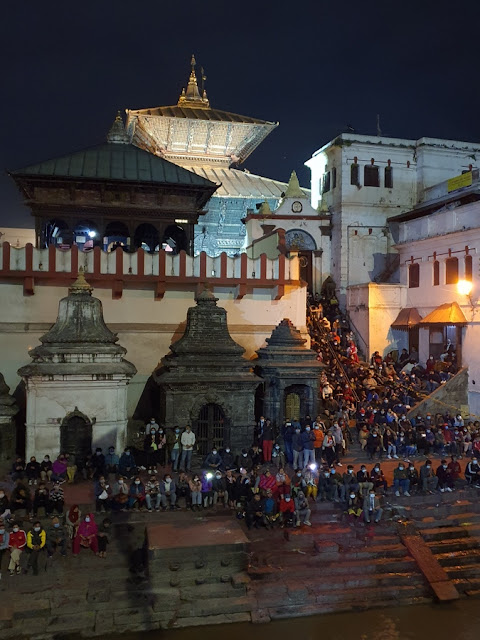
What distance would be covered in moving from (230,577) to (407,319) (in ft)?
62.1

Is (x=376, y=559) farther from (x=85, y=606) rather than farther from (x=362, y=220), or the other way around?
(x=362, y=220)

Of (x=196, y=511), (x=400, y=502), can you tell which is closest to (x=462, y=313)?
(x=400, y=502)

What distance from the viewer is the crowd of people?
12961 mm

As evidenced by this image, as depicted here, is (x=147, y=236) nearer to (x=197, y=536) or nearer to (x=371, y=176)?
(x=371, y=176)

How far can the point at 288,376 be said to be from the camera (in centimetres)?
1906

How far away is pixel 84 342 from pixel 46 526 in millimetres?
5644

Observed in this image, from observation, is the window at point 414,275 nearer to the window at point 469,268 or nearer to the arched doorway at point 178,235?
the window at point 469,268

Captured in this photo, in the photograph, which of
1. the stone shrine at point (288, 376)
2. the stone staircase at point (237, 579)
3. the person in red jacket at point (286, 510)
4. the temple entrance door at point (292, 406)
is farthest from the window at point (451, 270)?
the person in red jacket at point (286, 510)

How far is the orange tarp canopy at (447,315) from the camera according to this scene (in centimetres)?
2456

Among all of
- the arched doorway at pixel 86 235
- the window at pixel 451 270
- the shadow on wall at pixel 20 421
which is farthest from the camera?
the window at pixel 451 270

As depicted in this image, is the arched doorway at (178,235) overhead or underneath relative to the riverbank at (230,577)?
overhead

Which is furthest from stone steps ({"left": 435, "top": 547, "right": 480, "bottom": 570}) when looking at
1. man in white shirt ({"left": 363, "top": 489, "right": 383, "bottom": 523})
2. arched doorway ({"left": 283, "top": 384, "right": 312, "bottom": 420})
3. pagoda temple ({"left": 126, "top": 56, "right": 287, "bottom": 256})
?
pagoda temple ({"left": 126, "top": 56, "right": 287, "bottom": 256})

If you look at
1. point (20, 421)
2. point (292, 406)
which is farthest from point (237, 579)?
point (20, 421)

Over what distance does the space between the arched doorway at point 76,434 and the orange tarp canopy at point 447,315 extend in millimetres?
16522
